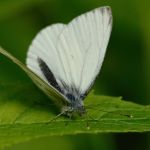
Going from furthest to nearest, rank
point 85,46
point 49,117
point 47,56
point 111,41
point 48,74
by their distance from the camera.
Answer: point 111,41
point 47,56
point 48,74
point 85,46
point 49,117

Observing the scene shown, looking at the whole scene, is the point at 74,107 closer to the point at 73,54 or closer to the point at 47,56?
the point at 73,54

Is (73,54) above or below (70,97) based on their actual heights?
above

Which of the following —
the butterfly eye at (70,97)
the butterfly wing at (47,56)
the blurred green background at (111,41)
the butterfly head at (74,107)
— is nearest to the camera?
the butterfly head at (74,107)

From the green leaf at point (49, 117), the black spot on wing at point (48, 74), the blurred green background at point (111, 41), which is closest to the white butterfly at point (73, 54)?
the black spot on wing at point (48, 74)

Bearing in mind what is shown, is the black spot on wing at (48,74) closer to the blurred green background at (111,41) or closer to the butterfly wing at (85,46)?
the butterfly wing at (85,46)

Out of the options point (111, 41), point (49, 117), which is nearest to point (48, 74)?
point (49, 117)

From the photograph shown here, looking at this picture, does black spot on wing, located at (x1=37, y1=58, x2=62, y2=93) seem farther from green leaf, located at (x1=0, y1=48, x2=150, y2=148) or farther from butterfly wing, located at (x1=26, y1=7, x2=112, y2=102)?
green leaf, located at (x1=0, y1=48, x2=150, y2=148)

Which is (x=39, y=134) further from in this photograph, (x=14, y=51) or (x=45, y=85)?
(x=14, y=51)
